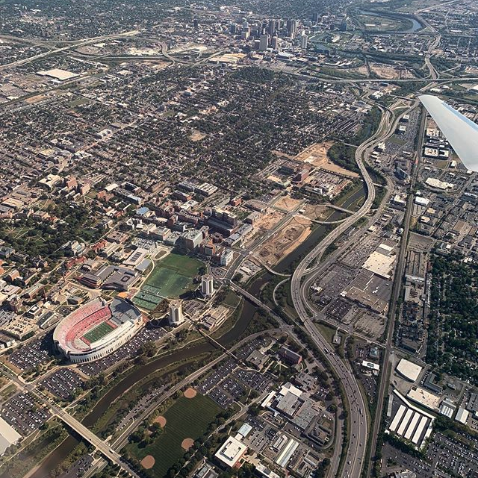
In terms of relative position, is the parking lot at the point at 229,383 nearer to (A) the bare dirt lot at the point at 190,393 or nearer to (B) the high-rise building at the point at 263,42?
(A) the bare dirt lot at the point at 190,393

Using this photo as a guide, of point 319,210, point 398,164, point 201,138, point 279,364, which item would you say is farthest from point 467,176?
point 279,364

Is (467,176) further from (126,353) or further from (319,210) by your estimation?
(126,353)

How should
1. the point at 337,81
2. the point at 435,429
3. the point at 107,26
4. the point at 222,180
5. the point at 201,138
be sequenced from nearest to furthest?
the point at 435,429
the point at 222,180
the point at 201,138
the point at 337,81
the point at 107,26

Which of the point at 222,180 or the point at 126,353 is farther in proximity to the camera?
the point at 222,180

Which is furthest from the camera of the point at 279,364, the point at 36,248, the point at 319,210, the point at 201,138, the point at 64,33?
the point at 64,33

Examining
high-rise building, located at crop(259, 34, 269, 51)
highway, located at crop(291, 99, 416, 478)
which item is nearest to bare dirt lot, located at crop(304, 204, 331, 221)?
highway, located at crop(291, 99, 416, 478)

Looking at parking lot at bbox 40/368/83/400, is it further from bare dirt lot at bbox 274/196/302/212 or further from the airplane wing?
the airplane wing

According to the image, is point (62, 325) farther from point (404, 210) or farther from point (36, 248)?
point (404, 210)
